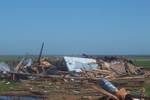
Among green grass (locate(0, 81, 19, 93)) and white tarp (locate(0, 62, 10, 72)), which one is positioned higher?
white tarp (locate(0, 62, 10, 72))

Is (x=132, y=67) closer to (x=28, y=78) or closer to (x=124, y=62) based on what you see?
(x=124, y=62)

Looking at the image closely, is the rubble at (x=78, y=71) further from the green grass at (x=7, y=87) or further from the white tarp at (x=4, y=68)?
the green grass at (x=7, y=87)

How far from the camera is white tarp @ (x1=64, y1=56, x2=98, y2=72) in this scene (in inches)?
1673

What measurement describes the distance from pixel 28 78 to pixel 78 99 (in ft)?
50.4

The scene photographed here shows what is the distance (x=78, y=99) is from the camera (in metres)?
23.6

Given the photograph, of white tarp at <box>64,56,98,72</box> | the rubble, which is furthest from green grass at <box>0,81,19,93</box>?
white tarp at <box>64,56,98,72</box>

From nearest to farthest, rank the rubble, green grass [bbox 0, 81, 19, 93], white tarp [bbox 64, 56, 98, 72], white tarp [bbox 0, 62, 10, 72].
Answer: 1. green grass [bbox 0, 81, 19, 93]
2. the rubble
3. white tarp [bbox 0, 62, 10, 72]
4. white tarp [bbox 64, 56, 98, 72]

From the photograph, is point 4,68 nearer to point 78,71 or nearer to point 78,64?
point 78,71

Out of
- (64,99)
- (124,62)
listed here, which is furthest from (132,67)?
(64,99)

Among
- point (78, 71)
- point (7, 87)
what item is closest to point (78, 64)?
point (78, 71)

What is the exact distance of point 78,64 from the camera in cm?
4331

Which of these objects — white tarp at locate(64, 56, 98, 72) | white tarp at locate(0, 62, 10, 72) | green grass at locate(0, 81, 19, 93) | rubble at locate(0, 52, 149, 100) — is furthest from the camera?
white tarp at locate(64, 56, 98, 72)

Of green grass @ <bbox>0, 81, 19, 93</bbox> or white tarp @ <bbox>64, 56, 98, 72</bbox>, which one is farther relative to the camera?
white tarp @ <bbox>64, 56, 98, 72</bbox>

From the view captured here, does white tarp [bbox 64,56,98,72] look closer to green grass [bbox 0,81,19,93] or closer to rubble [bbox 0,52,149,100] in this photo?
rubble [bbox 0,52,149,100]
